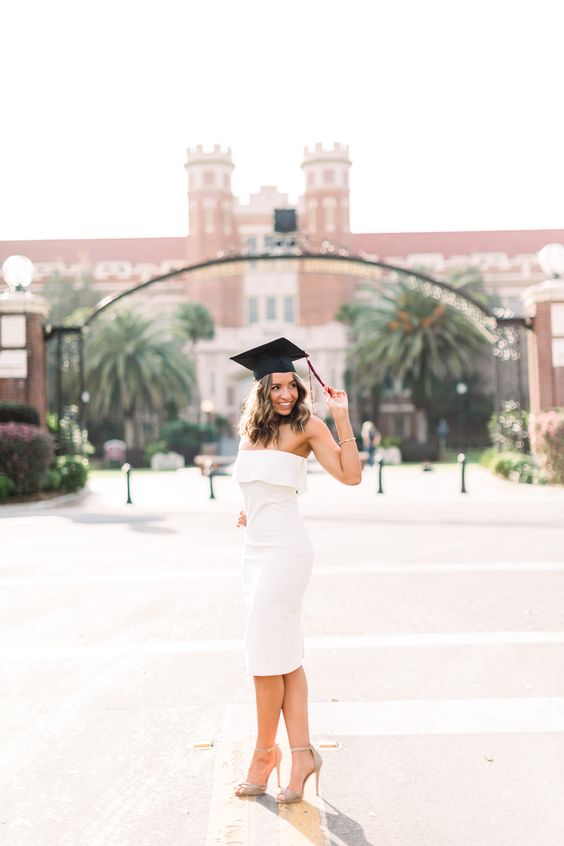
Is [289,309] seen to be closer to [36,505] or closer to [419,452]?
[419,452]

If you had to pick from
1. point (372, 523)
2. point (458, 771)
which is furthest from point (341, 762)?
point (372, 523)

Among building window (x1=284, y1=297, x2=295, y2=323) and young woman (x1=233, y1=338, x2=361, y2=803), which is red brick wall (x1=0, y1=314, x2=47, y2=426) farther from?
building window (x1=284, y1=297, x2=295, y2=323)

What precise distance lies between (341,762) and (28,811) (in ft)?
4.22

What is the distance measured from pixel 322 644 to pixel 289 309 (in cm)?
6236

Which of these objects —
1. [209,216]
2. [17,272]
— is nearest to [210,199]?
[209,216]

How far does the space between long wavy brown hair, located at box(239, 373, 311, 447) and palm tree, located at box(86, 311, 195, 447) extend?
41.2 metres

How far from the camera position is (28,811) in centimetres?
360

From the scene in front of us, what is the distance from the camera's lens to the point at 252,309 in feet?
222

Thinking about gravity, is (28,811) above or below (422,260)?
below

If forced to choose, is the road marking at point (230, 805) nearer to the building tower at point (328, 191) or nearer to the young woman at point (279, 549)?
the young woman at point (279, 549)

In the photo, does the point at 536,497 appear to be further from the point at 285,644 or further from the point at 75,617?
the point at 285,644

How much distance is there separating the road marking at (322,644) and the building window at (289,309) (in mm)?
61698

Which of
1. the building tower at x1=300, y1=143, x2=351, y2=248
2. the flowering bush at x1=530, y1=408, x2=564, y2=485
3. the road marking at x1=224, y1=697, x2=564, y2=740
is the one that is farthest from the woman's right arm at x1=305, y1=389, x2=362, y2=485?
the building tower at x1=300, y1=143, x2=351, y2=248

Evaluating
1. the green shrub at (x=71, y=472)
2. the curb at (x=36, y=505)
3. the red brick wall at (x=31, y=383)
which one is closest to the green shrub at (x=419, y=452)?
the green shrub at (x=71, y=472)
